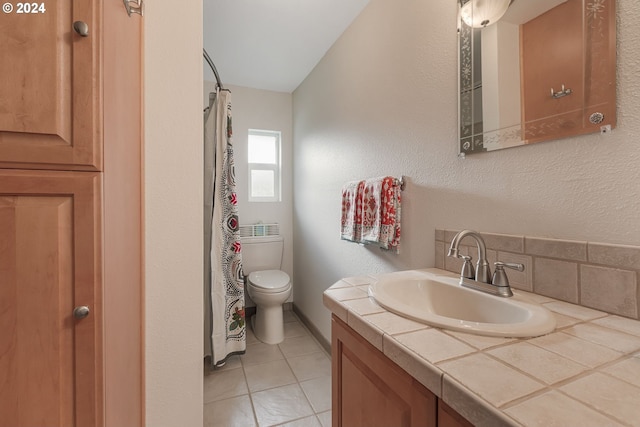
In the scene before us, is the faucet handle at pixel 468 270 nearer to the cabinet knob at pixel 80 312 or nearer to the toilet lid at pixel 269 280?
the cabinet knob at pixel 80 312

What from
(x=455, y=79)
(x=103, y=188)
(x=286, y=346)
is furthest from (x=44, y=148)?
(x=286, y=346)

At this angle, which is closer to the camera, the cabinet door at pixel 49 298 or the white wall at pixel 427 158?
the cabinet door at pixel 49 298

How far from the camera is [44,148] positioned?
0.57 meters

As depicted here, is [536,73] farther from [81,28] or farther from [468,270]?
[81,28]

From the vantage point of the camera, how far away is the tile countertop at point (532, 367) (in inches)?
15.0

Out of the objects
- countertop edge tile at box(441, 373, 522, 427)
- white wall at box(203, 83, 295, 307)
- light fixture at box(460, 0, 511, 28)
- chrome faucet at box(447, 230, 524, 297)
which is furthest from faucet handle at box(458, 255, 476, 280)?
white wall at box(203, 83, 295, 307)

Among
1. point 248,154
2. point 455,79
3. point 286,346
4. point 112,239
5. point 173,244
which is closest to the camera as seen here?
point 112,239

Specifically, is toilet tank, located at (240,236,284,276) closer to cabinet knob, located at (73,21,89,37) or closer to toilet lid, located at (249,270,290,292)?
toilet lid, located at (249,270,290,292)

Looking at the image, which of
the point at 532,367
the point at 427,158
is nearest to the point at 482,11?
the point at 427,158

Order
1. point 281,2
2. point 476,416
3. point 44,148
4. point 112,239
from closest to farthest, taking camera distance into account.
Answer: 1. point 476,416
2. point 44,148
3. point 112,239
4. point 281,2

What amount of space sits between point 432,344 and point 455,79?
1.03 m

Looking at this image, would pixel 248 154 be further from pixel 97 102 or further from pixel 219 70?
pixel 97 102

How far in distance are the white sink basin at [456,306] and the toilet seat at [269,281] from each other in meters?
1.35

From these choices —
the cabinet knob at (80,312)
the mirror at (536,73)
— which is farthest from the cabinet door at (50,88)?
the mirror at (536,73)
